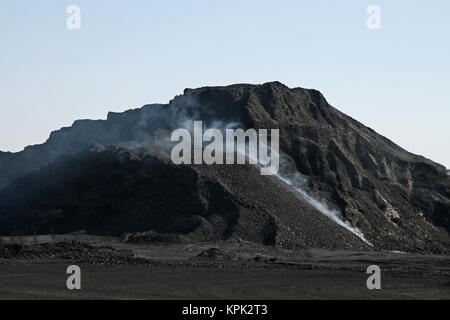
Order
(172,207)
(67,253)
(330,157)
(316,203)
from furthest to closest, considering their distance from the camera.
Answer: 1. (330,157)
2. (316,203)
3. (172,207)
4. (67,253)

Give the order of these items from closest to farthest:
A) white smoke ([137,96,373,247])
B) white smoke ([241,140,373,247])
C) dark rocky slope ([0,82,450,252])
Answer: white smoke ([241,140,373,247])
white smoke ([137,96,373,247])
dark rocky slope ([0,82,450,252])

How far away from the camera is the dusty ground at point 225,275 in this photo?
4722cm

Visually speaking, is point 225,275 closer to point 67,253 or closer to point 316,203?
point 67,253

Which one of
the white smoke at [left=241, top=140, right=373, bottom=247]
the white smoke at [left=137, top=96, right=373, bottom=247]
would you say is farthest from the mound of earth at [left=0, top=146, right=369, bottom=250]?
the white smoke at [left=137, top=96, right=373, bottom=247]

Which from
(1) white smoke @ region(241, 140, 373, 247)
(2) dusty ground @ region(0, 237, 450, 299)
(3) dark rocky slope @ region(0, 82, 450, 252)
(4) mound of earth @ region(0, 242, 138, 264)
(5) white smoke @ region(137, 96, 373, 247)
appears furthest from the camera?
(3) dark rocky slope @ region(0, 82, 450, 252)

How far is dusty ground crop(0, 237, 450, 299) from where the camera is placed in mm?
47219

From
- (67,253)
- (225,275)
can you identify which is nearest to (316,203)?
(67,253)

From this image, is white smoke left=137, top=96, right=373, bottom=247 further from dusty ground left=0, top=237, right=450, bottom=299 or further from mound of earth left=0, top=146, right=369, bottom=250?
dusty ground left=0, top=237, right=450, bottom=299

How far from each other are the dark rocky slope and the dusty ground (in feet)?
61.8

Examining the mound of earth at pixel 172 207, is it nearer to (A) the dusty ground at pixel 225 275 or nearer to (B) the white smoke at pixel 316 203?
(B) the white smoke at pixel 316 203

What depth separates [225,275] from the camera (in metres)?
60.0

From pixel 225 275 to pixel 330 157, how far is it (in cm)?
6414

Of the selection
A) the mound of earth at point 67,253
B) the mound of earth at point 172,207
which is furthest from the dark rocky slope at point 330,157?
the mound of earth at point 67,253

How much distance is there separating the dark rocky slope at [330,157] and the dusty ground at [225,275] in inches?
742
